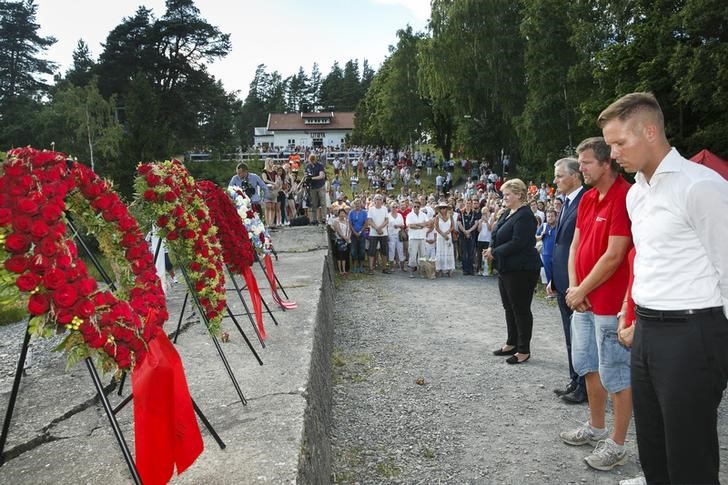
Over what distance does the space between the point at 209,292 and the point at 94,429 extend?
48.1 inches

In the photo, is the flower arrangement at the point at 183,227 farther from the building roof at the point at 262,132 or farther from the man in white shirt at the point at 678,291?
the building roof at the point at 262,132

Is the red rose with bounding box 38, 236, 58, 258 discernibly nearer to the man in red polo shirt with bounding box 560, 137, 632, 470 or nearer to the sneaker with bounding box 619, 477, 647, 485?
the man in red polo shirt with bounding box 560, 137, 632, 470

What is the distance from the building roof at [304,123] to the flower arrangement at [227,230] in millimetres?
88397

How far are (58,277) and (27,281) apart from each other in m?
0.12

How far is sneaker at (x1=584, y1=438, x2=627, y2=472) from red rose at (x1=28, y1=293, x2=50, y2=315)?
362 cm

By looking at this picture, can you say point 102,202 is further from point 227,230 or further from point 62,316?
point 227,230

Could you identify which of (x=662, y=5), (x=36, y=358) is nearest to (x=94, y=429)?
(x=36, y=358)

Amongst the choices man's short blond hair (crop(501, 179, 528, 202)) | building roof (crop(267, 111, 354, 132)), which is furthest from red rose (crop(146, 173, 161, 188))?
building roof (crop(267, 111, 354, 132))

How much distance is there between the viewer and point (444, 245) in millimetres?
13602

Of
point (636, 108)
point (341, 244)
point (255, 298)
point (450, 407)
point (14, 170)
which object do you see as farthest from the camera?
point (341, 244)

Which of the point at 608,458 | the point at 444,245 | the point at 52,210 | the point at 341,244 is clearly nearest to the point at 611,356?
the point at 608,458

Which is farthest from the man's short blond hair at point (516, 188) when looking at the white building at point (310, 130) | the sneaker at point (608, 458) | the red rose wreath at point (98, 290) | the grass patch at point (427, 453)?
the white building at point (310, 130)

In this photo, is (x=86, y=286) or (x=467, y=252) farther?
(x=467, y=252)

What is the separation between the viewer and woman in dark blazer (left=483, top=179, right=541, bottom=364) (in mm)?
5820
